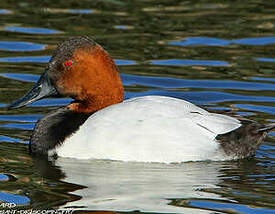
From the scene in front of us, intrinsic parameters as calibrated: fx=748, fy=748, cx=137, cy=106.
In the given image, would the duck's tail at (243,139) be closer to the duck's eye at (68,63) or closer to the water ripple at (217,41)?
the duck's eye at (68,63)

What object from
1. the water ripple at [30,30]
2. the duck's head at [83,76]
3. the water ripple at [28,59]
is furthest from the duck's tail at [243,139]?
the water ripple at [30,30]

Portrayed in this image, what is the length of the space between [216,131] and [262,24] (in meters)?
5.34

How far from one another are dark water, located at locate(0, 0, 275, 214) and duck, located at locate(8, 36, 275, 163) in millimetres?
116

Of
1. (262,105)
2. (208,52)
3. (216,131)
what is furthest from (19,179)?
(208,52)

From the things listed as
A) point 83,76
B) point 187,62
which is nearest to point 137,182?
point 83,76

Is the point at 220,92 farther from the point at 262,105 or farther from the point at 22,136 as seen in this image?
the point at 22,136

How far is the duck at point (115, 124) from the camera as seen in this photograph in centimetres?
621

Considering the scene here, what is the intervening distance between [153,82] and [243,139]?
2.77 meters

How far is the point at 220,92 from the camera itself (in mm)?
8625

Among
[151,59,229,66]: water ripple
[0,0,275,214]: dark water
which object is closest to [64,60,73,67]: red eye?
[0,0,275,214]: dark water

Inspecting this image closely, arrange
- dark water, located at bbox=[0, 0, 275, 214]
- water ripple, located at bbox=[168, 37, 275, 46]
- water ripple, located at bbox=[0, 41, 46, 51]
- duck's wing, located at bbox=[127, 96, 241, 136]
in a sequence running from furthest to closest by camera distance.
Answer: water ripple, located at bbox=[168, 37, 275, 46]
water ripple, located at bbox=[0, 41, 46, 51]
duck's wing, located at bbox=[127, 96, 241, 136]
dark water, located at bbox=[0, 0, 275, 214]

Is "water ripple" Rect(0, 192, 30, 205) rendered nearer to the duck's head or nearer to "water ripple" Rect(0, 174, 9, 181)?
"water ripple" Rect(0, 174, 9, 181)

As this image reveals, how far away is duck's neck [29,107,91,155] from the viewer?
6496mm

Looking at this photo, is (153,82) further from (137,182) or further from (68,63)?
(137,182)
